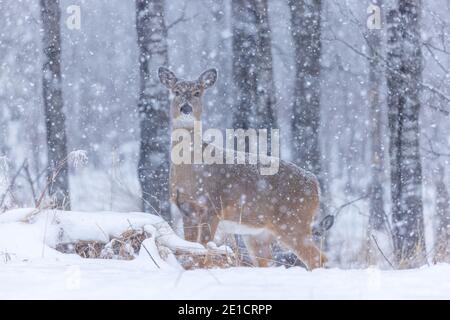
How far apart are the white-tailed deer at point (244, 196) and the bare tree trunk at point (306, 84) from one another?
A: 2459 millimetres

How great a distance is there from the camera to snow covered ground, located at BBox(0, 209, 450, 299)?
319 centimetres

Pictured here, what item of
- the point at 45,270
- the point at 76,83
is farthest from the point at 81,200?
the point at 45,270

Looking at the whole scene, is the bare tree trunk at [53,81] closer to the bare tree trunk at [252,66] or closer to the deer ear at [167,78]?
the bare tree trunk at [252,66]

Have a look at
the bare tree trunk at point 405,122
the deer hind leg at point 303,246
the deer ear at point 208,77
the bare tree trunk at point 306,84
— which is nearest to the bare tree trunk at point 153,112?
the deer ear at point 208,77

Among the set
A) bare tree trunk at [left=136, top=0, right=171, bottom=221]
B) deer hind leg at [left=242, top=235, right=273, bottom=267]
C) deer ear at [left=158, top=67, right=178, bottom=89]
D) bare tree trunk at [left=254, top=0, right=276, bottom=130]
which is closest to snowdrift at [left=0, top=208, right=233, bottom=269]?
deer hind leg at [left=242, top=235, right=273, bottom=267]

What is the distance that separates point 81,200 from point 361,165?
8533 mm

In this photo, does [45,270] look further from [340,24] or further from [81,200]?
[340,24]

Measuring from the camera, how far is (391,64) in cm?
921

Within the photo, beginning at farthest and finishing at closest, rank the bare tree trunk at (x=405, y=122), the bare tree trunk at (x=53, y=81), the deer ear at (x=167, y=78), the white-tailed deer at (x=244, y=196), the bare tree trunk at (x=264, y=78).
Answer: the bare tree trunk at (x=53, y=81)
the bare tree trunk at (x=264, y=78)
the bare tree trunk at (x=405, y=122)
the deer ear at (x=167, y=78)
the white-tailed deer at (x=244, y=196)

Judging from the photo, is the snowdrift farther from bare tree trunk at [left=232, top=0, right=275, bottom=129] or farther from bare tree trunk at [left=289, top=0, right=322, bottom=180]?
bare tree trunk at [left=289, top=0, right=322, bottom=180]

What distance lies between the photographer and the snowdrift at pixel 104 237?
5.17m

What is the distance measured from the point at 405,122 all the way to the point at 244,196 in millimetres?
2539

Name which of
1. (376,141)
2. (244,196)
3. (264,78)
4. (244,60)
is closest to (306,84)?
(264,78)

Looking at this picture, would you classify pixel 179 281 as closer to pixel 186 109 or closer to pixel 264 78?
pixel 186 109
